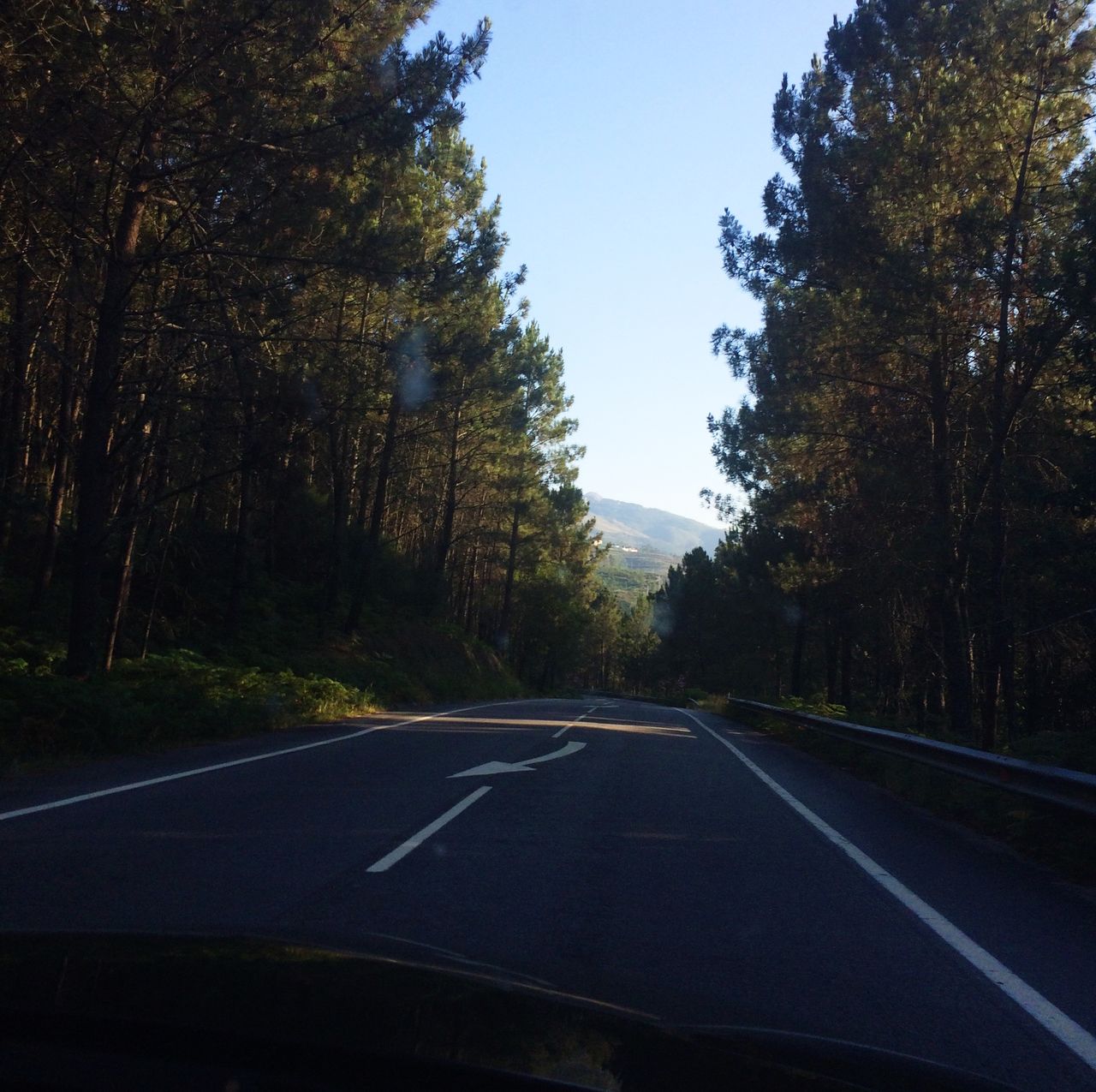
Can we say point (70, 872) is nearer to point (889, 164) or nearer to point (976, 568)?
point (889, 164)

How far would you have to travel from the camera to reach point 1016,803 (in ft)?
32.1

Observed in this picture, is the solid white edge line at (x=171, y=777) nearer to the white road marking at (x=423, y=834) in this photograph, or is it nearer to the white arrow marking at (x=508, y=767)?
the white arrow marking at (x=508, y=767)

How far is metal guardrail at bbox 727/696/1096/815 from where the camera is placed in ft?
24.9

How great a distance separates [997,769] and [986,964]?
14.8 ft

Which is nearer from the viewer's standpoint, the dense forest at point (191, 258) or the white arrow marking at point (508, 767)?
the white arrow marking at point (508, 767)

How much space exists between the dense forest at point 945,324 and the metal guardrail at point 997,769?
403 centimetres

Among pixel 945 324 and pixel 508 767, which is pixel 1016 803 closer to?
pixel 508 767

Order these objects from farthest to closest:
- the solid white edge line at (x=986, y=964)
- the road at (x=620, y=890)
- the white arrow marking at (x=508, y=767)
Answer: the white arrow marking at (x=508, y=767), the road at (x=620, y=890), the solid white edge line at (x=986, y=964)

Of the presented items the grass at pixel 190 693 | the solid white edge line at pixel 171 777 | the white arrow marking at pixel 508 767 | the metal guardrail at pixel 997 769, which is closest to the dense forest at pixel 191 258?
the grass at pixel 190 693

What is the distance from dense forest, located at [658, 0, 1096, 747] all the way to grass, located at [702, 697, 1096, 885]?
3417 mm

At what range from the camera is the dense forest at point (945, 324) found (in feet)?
55.0

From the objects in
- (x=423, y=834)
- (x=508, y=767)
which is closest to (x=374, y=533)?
(x=508, y=767)

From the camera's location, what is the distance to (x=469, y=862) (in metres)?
7.05

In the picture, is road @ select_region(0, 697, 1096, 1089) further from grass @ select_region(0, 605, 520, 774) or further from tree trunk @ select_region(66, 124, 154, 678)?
tree trunk @ select_region(66, 124, 154, 678)
